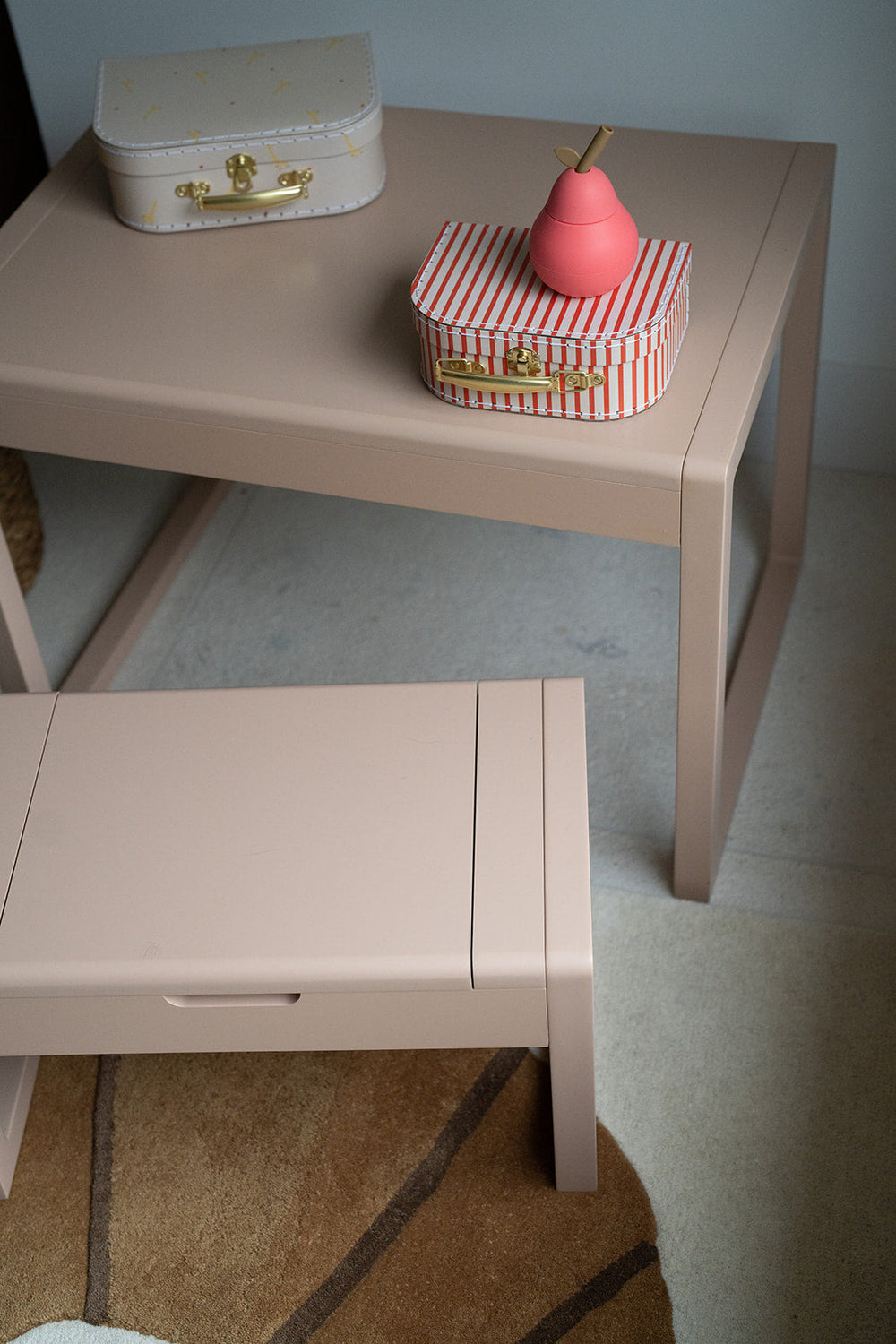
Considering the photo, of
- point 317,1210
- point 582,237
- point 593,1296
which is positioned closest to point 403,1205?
point 317,1210

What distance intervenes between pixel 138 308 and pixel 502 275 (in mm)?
356

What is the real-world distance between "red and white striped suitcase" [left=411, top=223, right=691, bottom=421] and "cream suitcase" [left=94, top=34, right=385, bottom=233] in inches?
9.6

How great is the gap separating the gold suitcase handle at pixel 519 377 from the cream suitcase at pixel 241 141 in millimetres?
333

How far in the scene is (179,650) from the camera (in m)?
1.67

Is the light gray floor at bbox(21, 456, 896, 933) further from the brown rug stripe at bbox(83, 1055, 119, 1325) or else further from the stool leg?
the brown rug stripe at bbox(83, 1055, 119, 1325)

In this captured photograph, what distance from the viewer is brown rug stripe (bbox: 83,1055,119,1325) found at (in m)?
1.14

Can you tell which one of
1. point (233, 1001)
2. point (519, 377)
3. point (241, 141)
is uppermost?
point (241, 141)

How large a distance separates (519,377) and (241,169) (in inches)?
16.1

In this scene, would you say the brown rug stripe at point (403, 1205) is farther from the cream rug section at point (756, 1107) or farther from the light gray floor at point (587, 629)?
the light gray floor at point (587, 629)

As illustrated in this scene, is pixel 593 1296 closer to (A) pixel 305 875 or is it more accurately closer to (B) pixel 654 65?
(A) pixel 305 875

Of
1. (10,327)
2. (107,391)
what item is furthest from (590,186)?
(10,327)

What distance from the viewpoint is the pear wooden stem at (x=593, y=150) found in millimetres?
1034

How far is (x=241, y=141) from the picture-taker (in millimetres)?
1286

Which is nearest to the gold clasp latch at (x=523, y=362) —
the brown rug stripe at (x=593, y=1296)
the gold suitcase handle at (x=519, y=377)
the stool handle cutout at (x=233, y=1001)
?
the gold suitcase handle at (x=519, y=377)
